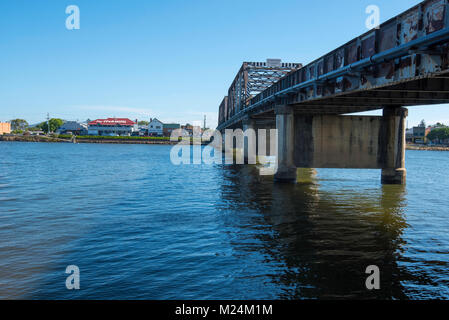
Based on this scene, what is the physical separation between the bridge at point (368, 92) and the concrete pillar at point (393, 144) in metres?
0.08

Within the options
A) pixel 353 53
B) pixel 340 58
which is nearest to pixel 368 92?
pixel 340 58

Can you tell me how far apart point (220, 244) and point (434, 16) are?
1104 cm

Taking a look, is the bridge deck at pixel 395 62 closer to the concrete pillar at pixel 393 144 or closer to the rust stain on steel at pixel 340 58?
the rust stain on steel at pixel 340 58

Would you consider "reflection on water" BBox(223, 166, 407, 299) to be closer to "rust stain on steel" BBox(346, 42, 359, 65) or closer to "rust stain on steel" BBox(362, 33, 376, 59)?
"rust stain on steel" BBox(362, 33, 376, 59)

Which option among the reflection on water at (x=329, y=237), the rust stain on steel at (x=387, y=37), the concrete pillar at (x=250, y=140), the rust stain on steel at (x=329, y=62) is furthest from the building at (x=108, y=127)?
the rust stain on steel at (x=387, y=37)

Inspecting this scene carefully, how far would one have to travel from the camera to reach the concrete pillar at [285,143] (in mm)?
32219

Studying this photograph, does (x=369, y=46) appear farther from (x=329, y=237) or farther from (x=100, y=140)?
(x=100, y=140)

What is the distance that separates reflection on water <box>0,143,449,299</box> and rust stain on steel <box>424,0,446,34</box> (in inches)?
316

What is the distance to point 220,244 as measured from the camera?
47.1 feet

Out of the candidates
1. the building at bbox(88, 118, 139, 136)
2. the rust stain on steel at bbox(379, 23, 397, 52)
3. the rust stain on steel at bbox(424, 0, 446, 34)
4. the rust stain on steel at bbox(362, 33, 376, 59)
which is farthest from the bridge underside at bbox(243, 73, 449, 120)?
the building at bbox(88, 118, 139, 136)

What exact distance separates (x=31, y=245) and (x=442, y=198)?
29.0 metres

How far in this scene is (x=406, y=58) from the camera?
13.7 meters
